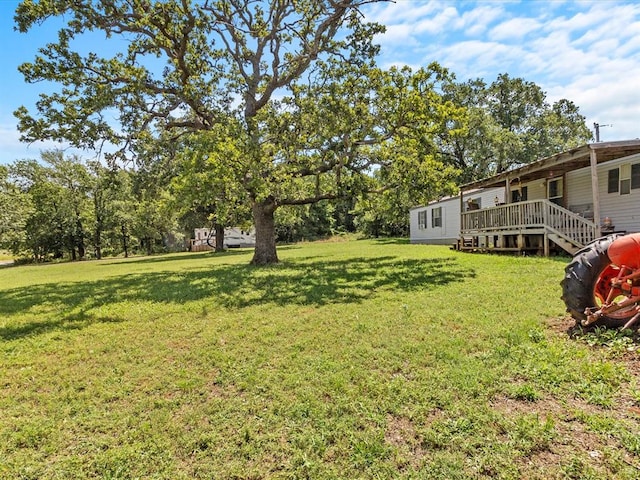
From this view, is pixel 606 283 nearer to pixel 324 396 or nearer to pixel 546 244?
pixel 324 396

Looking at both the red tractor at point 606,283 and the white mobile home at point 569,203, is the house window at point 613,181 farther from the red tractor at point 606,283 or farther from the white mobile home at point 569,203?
the red tractor at point 606,283

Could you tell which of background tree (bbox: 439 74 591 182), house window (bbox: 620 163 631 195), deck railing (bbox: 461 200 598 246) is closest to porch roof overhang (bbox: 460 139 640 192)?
house window (bbox: 620 163 631 195)

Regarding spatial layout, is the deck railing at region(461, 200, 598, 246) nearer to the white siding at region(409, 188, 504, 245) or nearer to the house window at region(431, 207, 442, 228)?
the white siding at region(409, 188, 504, 245)

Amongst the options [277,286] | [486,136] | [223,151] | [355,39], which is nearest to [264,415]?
[277,286]

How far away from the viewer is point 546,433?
2.67 meters

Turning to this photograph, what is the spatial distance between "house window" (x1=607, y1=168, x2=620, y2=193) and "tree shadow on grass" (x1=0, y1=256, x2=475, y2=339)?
567 centimetres

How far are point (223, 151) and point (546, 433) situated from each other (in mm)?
10623

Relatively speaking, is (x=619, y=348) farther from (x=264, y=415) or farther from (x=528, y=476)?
(x=264, y=415)

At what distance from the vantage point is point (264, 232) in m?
14.6

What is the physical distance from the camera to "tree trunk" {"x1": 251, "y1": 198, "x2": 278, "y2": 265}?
46.6 ft

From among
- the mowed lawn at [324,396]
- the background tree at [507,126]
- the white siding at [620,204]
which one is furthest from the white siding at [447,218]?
the mowed lawn at [324,396]

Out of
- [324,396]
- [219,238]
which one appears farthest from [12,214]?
[324,396]

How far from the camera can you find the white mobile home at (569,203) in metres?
10.7

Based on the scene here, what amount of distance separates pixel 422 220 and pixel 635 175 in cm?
1620
